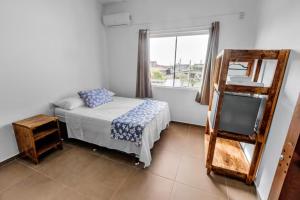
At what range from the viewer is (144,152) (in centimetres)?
195

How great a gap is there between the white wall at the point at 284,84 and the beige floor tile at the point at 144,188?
1.04 m

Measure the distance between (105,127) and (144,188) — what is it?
3.28 feet

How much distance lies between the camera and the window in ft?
10.2

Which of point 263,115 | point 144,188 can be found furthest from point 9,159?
point 263,115

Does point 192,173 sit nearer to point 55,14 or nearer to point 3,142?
point 3,142

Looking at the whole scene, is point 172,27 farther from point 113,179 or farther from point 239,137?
point 113,179

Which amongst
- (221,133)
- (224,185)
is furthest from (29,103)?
(224,185)

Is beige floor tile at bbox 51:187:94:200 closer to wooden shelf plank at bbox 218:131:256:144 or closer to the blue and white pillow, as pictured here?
the blue and white pillow

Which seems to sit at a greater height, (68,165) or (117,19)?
(117,19)

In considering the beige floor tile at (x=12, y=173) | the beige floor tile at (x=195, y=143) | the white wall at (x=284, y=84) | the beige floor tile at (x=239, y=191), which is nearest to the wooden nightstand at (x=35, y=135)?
the beige floor tile at (x=12, y=173)

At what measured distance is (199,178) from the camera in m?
1.86

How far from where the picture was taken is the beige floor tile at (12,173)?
1741mm

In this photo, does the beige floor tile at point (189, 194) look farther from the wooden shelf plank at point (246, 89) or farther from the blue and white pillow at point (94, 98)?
the blue and white pillow at point (94, 98)

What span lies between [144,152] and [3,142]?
1980 millimetres
